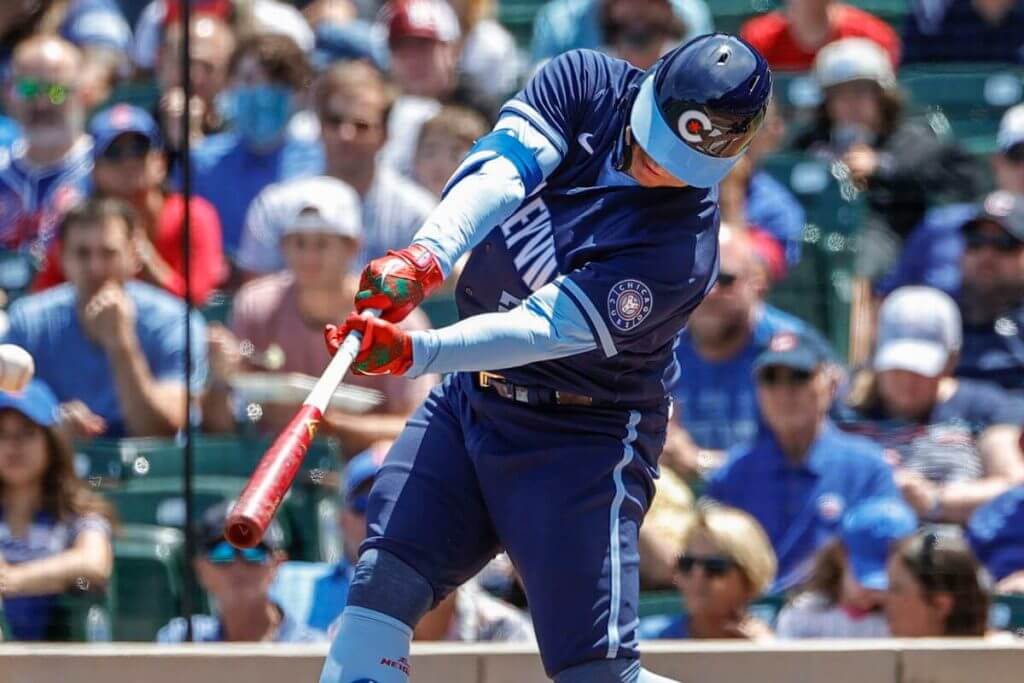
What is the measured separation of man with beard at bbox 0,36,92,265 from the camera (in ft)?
16.3

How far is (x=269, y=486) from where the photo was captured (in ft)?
7.91

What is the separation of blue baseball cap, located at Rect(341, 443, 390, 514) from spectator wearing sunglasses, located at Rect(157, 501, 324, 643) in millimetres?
210

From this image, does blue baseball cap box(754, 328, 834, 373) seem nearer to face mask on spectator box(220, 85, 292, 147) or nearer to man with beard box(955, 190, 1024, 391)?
man with beard box(955, 190, 1024, 391)

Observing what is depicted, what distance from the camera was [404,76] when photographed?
5.57 metres

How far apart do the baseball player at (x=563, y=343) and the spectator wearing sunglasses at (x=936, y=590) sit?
1175mm

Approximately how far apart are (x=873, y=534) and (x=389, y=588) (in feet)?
5.41

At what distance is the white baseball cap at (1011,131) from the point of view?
506 centimetres

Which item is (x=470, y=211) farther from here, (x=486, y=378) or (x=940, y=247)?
(x=940, y=247)

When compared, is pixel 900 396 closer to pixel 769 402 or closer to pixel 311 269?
pixel 769 402

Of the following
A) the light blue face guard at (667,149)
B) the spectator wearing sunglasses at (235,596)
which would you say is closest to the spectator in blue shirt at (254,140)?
the spectator wearing sunglasses at (235,596)

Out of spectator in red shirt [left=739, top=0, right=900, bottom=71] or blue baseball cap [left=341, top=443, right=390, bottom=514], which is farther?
spectator in red shirt [left=739, top=0, right=900, bottom=71]

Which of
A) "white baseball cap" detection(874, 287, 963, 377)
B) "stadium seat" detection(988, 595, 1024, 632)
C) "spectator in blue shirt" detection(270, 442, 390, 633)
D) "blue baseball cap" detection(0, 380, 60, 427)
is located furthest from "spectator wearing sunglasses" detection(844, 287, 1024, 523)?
"blue baseball cap" detection(0, 380, 60, 427)

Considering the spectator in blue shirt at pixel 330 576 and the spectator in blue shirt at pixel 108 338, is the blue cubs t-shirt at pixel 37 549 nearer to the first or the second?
the spectator in blue shirt at pixel 108 338

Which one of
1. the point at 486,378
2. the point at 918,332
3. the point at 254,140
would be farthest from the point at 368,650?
the point at 254,140
